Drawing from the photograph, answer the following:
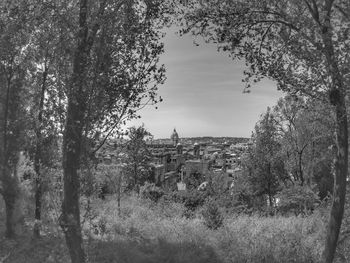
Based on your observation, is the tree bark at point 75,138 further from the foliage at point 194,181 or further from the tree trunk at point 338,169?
the foliage at point 194,181

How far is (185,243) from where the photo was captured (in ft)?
40.8

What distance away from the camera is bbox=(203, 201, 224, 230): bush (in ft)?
47.0

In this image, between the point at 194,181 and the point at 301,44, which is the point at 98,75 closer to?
the point at 301,44

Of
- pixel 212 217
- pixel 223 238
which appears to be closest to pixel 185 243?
pixel 223 238

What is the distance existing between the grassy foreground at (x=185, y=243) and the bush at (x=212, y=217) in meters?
0.27

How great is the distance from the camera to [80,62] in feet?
24.2

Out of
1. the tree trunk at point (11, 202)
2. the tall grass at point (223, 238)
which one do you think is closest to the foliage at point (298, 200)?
the tall grass at point (223, 238)

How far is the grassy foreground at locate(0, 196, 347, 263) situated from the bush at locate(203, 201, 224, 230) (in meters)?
0.27

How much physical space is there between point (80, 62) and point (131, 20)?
48.4 inches

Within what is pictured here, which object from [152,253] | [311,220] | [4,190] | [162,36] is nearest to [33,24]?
[162,36]

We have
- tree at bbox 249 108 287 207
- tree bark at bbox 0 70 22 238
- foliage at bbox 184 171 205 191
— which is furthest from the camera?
foliage at bbox 184 171 205 191

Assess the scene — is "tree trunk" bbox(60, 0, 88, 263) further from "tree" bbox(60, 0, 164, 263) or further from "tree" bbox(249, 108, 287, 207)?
"tree" bbox(249, 108, 287, 207)

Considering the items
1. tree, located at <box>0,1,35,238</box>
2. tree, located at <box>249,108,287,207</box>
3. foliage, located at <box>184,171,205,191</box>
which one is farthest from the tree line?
foliage, located at <box>184,171,205,191</box>

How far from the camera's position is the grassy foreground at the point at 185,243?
11422 mm
